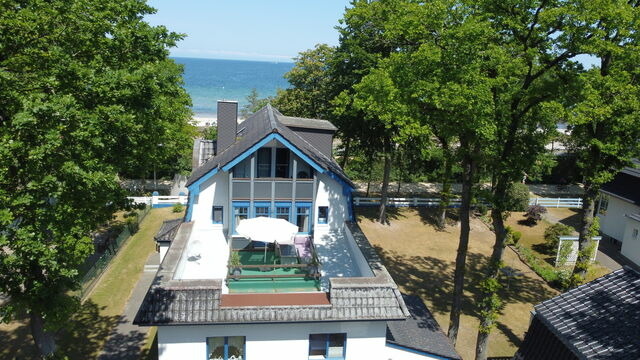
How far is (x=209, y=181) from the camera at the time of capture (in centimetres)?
2258

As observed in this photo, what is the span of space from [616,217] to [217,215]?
97.0ft

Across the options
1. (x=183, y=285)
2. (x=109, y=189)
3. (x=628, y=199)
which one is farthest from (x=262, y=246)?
(x=628, y=199)

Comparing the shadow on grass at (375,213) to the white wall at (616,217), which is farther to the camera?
the shadow on grass at (375,213)

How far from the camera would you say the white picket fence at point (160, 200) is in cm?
3928

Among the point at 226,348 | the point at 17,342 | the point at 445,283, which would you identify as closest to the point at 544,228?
the point at 445,283

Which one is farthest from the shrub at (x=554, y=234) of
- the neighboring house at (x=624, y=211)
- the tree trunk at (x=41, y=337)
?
the tree trunk at (x=41, y=337)

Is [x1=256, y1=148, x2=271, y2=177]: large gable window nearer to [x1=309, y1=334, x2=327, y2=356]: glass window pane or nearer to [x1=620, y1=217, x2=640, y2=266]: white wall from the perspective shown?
[x1=309, y1=334, x2=327, y2=356]: glass window pane

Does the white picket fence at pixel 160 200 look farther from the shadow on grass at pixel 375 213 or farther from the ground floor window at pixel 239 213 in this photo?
the ground floor window at pixel 239 213

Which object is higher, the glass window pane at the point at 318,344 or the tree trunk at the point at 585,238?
the tree trunk at the point at 585,238

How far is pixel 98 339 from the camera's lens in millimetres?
20703

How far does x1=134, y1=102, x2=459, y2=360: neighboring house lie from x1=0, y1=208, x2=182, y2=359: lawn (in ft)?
10.9

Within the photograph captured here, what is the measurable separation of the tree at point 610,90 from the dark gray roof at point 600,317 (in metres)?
5.00

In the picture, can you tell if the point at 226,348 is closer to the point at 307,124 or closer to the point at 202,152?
the point at 202,152

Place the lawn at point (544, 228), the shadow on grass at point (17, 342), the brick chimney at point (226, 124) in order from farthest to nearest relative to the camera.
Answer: the lawn at point (544, 228) → the brick chimney at point (226, 124) → the shadow on grass at point (17, 342)
